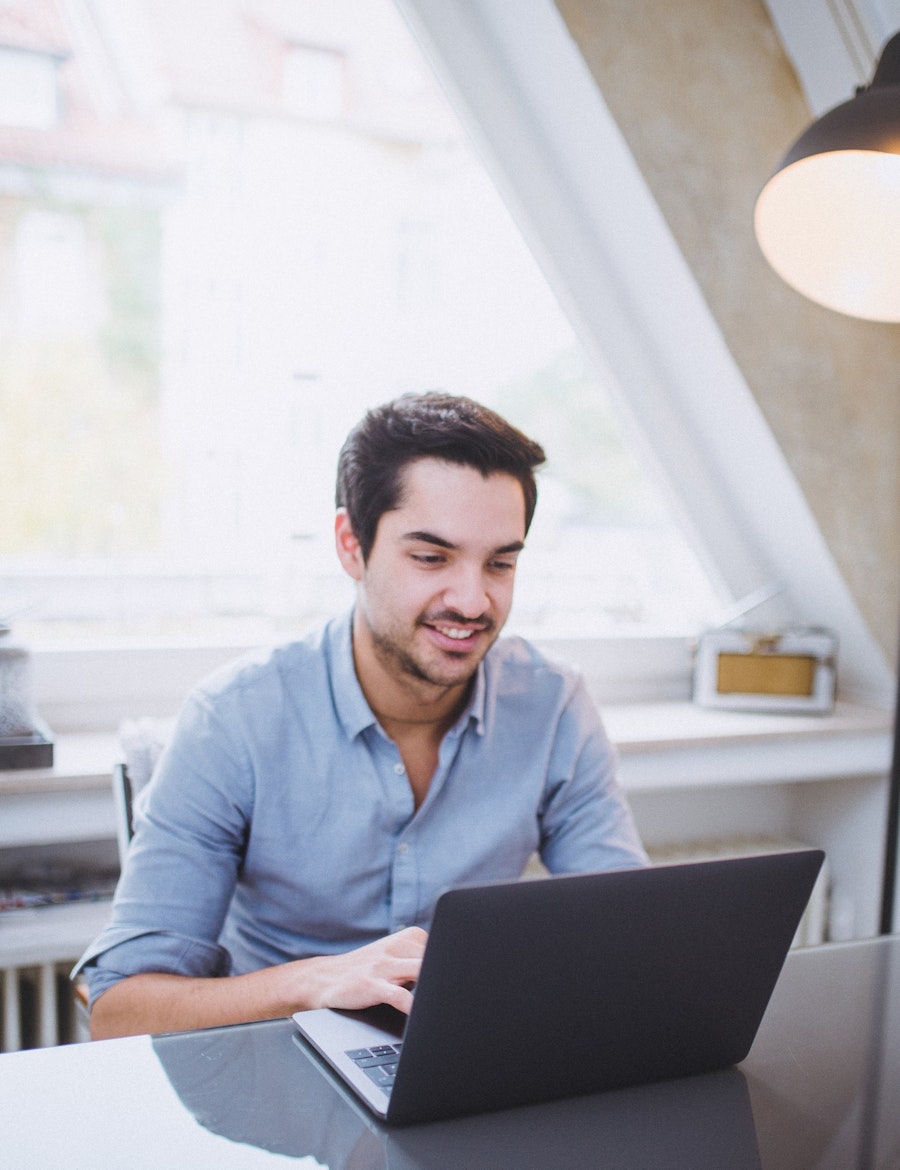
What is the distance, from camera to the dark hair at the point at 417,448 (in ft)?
4.61

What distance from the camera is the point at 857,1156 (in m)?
0.75

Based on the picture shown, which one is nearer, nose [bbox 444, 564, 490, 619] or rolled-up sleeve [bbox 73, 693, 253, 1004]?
rolled-up sleeve [bbox 73, 693, 253, 1004]

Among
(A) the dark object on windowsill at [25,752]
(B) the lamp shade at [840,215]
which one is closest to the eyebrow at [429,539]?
(B) the lamp shade at [840,215]

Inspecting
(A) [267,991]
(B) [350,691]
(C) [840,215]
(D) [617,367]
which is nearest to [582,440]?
(D) [617,367]

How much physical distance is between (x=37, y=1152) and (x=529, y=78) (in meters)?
1.99

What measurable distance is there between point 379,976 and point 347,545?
0.68m

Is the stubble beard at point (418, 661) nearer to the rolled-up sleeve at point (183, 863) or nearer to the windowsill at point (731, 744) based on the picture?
the rolled-up sleeve at point (183, 863)

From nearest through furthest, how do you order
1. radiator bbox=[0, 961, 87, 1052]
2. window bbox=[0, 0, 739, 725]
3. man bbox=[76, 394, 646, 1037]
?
man bbox=[76, 394, 646, 1037] → radiator bbox=[0, 961, 87, 1052] → window bbox=[0, 0, 739, 725]

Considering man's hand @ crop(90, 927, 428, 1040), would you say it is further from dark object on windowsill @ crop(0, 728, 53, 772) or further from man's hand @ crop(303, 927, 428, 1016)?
dark object on windowsill @ crop(0, 728, 53, 772)

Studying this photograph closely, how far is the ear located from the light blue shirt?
0.07 meters

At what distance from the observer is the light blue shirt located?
1245 mm

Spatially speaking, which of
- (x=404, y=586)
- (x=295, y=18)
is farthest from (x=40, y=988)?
(x=295, y=18)

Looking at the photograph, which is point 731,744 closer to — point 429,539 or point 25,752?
point 429,539

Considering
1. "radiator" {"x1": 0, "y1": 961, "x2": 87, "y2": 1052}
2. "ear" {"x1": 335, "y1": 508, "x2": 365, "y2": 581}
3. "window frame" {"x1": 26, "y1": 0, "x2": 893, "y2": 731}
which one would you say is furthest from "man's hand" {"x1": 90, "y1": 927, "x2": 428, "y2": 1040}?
"window frame" {"x1": 26, "y1": 0, "x2": 893, "y2": 731}
